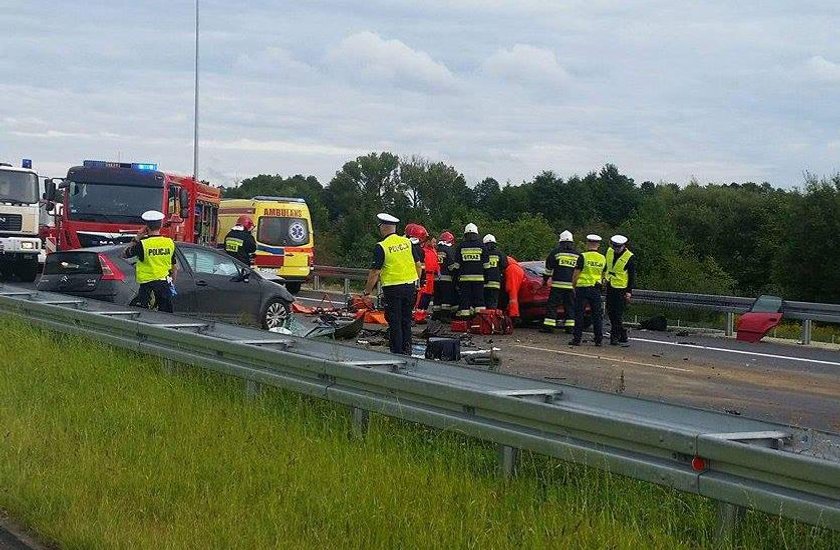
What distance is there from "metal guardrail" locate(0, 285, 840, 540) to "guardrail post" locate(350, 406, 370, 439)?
0.01 metres

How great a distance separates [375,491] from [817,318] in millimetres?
13751

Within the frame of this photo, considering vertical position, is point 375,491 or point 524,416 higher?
point 524,416

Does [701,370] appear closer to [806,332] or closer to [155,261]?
[806,332]

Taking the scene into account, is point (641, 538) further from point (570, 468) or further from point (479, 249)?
point (479, 249)

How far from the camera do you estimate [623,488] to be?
586 cm

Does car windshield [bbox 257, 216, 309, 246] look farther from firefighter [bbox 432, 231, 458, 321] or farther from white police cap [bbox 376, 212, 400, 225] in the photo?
white police cap [bbox 376, 212, 400, 225]

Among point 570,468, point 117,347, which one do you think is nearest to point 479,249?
point 117,347

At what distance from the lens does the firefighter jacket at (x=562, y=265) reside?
1861 centimetres

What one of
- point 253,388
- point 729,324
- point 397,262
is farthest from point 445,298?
point 253,388

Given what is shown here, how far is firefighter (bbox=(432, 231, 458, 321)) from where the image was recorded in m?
20.2

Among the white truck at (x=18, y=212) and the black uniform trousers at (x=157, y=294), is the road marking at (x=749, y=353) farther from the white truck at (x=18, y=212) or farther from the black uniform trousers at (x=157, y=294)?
the white truck at (x=18, y=212)

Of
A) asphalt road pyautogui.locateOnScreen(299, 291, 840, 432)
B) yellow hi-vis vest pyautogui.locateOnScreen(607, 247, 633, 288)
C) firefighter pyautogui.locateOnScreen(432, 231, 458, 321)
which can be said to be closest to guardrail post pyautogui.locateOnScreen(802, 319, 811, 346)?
asphalt road pyautogui.locateOnScreen(299, 291, 840, 432)

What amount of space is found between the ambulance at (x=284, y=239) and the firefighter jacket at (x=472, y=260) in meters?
10.4

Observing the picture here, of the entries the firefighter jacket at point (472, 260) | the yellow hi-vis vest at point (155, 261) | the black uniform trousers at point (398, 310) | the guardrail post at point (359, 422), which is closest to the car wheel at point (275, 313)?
the firefighter jacket at point (472, 260)
